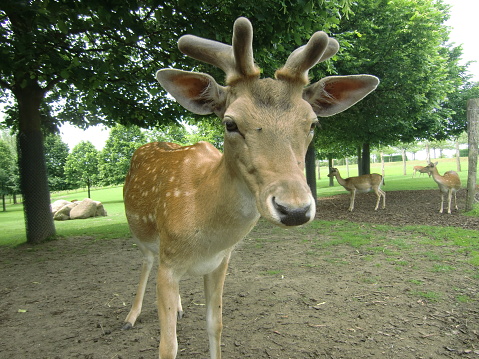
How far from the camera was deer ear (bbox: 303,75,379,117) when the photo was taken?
2.06 m

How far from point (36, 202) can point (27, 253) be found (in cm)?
129

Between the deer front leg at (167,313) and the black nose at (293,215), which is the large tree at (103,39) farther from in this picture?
the black nose at (293,215)

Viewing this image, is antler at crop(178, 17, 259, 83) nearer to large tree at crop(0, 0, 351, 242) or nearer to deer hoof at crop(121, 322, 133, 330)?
deer hoof at crop(121, 322, 133, 330)

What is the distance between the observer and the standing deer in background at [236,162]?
1.55m

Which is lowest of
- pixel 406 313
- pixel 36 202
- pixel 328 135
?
pixel 406 313

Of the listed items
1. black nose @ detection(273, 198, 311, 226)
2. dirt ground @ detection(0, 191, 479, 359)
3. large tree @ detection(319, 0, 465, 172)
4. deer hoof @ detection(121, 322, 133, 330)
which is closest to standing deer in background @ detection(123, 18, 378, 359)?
black nose @ detection(273, 198, 311, 226)

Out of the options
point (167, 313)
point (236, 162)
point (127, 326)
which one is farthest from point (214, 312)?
point (236, 162)

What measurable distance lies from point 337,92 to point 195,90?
3.16 ft

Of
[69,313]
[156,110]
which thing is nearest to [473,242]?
[69,313]

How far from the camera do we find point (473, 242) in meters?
6.56

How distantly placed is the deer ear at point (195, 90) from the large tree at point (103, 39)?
12.1 feet

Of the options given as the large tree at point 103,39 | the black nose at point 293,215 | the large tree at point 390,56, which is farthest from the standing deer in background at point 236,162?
the large tree at point 390,56

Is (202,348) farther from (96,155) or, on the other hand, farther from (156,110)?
(96,155)

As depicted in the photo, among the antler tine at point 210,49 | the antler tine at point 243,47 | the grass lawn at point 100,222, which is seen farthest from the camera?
the grass lawn at point 100,222
